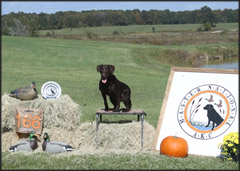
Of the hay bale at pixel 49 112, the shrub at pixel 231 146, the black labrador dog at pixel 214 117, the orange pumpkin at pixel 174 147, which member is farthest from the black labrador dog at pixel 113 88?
the shrub at pixel 231 146

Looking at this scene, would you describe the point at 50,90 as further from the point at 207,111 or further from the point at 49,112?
the point at 207,111

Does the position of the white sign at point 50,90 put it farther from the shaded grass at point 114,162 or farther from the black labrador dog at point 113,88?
the shaded grass at point 114,162

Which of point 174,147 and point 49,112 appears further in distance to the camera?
point 49,112

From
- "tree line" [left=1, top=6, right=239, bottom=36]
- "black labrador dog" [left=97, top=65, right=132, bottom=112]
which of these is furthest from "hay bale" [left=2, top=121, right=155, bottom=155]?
"tree line" [left=1, top=6, right=239, bottom=36]

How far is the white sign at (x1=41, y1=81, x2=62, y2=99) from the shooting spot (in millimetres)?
8938

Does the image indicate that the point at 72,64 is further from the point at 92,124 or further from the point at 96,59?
the point at 92,124

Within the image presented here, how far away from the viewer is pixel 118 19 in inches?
2421

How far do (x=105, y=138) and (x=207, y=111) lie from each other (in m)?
2.19

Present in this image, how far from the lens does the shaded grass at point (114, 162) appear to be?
6.54 meters

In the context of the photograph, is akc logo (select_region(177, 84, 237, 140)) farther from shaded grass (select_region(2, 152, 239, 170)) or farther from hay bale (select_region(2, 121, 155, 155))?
hay bale (select_region(2, 121, 155, 155))

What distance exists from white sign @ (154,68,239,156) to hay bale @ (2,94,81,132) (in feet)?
6.87

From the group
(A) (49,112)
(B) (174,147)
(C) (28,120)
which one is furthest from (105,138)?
(C) (28,120)

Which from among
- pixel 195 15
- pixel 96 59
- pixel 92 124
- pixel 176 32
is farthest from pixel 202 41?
pixel 92 124

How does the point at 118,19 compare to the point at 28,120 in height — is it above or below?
above
